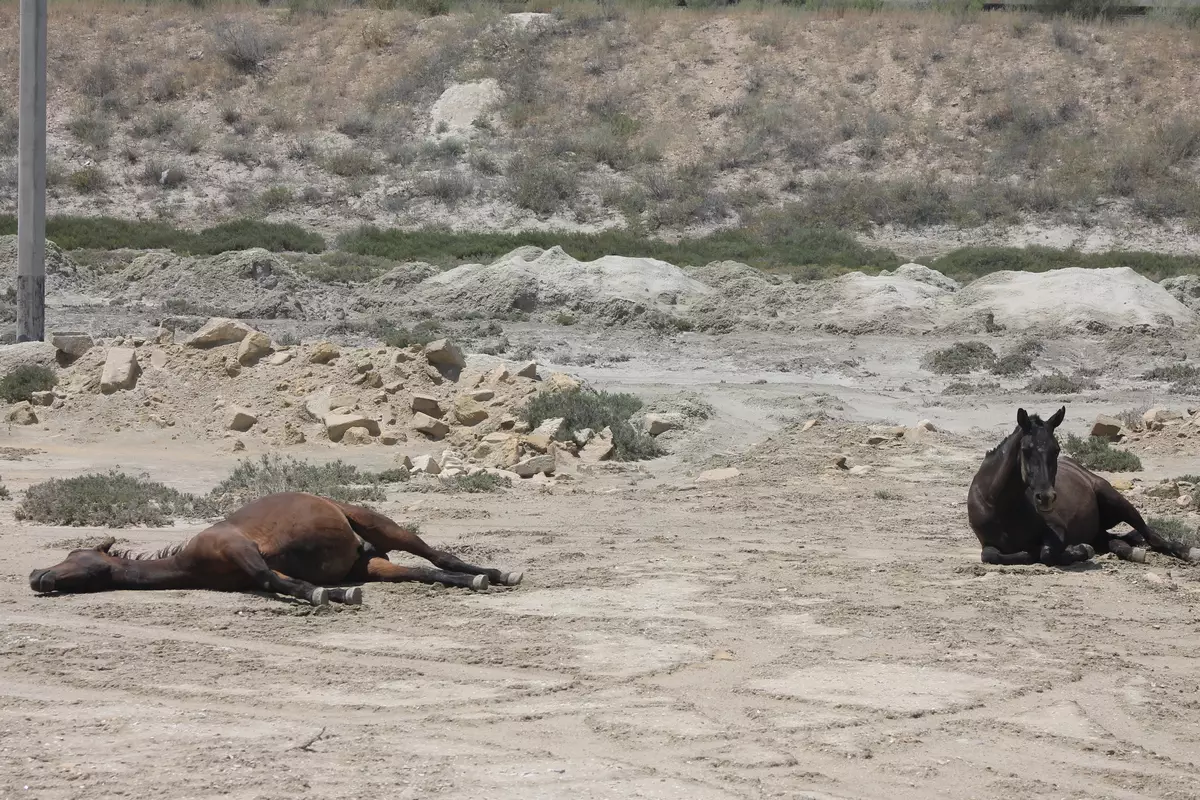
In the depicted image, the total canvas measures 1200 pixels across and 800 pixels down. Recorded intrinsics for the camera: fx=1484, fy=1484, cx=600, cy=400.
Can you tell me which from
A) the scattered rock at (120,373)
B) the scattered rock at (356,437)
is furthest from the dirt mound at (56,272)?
the scattered rock at (356,437)

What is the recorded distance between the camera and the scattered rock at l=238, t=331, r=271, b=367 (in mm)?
18703

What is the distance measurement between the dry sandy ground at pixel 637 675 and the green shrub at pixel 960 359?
39.8ft

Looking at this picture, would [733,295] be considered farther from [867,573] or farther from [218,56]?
[218,56]

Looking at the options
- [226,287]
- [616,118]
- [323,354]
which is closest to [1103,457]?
[323,354]

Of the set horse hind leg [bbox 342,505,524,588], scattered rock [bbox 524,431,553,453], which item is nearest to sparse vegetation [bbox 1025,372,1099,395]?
scattered rock [bbox 524,431,553,453]

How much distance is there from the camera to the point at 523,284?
102 feet

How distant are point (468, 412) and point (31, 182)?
9394mm

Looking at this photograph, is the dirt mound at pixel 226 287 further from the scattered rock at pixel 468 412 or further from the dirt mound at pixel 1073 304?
the scattered rock at pixel 468 412

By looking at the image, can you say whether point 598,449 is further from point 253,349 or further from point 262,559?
point 262,559

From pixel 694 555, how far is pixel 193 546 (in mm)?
3900

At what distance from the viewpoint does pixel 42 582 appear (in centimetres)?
881

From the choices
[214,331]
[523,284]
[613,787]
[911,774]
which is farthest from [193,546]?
[523,284]

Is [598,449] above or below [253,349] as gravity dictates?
below

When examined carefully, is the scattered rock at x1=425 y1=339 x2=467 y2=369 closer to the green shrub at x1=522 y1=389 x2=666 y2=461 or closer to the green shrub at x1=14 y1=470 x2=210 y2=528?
the green shrub at x1=522 y1=389 x2=666 y2=461
